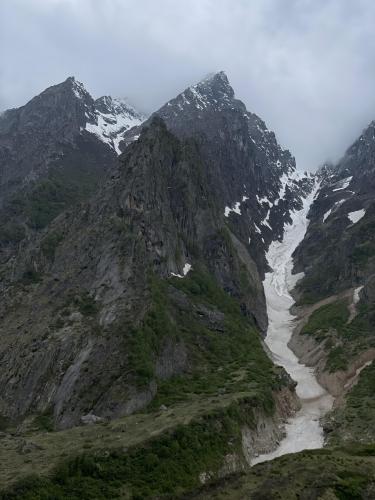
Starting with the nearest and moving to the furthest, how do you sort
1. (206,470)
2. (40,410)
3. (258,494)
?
(258,494) < (206,470) < (40,410)

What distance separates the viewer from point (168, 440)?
2467 inches

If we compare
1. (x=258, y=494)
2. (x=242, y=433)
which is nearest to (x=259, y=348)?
(x=242, y=433)

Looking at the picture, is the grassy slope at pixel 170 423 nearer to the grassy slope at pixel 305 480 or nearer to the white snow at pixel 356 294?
the grassy slope at pixel 305 480

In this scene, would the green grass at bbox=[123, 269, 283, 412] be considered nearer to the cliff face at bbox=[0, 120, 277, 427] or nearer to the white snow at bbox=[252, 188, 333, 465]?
the cliff face at bbox=[0, 120, 277, 427]

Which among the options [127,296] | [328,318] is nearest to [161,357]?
[127,296]

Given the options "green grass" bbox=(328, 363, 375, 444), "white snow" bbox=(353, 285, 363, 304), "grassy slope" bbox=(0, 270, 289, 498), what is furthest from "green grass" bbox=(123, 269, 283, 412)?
"white snow" bbox=(353, 285, 363, 304)

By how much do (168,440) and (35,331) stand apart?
3748cm

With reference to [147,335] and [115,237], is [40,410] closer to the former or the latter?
[147,335]

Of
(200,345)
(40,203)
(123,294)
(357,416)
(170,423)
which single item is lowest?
(357,416)

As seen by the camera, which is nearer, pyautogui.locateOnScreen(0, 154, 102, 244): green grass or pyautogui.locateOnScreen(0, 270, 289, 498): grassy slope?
pyautogui.locateOnScreen(0, 270, 289, 498): grassy slope

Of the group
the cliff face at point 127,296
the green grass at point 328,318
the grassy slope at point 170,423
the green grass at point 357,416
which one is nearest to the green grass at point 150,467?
the grassy slope at point 170,423

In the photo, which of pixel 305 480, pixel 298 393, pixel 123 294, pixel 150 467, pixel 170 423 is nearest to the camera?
pixel 305 480

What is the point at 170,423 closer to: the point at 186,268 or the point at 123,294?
the point at 123,294

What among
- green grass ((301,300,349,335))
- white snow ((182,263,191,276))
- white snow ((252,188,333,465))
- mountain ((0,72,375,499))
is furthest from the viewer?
green grass ((301,300,349,335))
